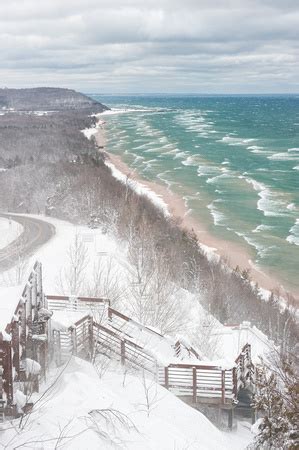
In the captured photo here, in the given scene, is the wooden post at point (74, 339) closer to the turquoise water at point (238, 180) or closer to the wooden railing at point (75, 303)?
the wooden railing at point (75, 303)

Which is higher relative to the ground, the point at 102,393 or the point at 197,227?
the point at 102,393

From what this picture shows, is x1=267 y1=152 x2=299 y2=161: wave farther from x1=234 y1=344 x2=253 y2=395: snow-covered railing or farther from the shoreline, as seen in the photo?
x1=234 y1=344 x2=253 y2=395: snow-covered railing

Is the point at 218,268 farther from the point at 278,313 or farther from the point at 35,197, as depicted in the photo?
the point at 35,197

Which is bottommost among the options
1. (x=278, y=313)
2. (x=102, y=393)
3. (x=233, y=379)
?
(x=278, y=313)

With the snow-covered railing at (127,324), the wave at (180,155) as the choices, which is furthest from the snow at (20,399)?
the wave at (180,155)

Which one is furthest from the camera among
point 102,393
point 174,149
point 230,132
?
point 230,132

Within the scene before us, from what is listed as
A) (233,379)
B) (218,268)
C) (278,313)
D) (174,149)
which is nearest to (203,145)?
(174,149)

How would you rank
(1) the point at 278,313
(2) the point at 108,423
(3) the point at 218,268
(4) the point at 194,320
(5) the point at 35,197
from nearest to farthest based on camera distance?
(2) the point at 108,423, (4) the point at 194,320, (1) the point at 278,313, (3) the point at 218,268, (5) the point at 35,197

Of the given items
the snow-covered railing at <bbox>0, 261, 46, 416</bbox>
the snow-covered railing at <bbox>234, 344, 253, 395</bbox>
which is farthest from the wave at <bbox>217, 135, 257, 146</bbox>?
the snow-covered railing at <bbox>0, 261, 46, 416</bbox>
